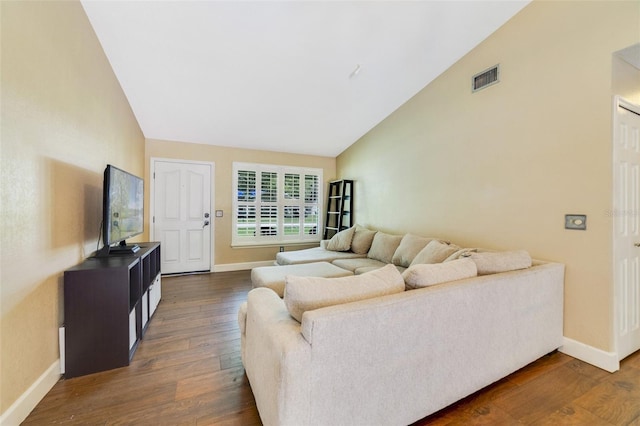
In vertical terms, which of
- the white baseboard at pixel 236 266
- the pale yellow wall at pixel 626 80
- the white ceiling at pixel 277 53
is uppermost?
the white ceiling at pixel 277 53

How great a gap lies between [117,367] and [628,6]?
443 centimetres

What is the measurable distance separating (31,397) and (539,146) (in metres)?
4.02

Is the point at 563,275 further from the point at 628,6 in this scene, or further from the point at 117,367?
the point at 117,367

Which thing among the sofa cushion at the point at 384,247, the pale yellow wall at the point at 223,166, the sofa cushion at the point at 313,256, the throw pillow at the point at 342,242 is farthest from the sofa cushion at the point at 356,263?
the pale yellow wall at the point at 223,166

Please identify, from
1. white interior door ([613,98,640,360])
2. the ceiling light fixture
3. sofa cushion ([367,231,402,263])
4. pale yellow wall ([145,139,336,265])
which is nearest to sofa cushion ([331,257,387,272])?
sofa cushion ([367,231,402,263])

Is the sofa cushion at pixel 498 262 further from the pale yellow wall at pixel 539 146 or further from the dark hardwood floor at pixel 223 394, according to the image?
the dark hardwood floor at pixel 223 394

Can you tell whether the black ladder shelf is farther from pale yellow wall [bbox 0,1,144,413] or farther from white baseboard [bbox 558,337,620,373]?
pale yellow wall [bbox 0,1,144,413]

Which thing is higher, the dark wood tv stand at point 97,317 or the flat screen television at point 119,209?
the flat screen television at point 119,209

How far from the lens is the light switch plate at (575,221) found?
6.55 feet

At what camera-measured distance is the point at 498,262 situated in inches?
72.2

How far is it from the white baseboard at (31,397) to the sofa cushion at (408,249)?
10.3 ft

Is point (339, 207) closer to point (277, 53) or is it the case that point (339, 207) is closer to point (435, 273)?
point (277, 53)

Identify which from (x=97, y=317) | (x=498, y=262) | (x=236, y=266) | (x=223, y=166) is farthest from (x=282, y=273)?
(x=223, y=166)

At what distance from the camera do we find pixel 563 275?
6.82 feet
